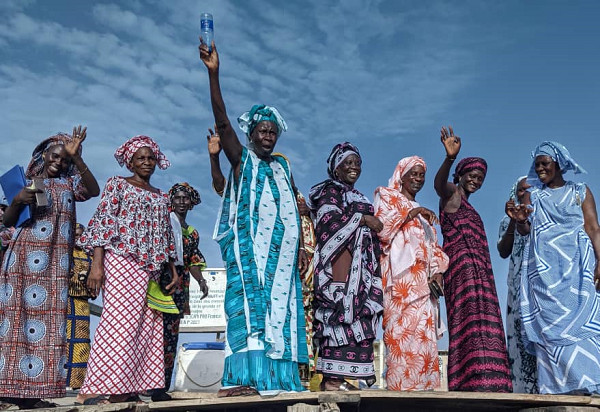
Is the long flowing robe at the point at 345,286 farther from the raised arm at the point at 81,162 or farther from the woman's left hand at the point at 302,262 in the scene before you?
the raised arm at the point at 81,162

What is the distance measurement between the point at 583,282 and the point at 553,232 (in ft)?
1.76

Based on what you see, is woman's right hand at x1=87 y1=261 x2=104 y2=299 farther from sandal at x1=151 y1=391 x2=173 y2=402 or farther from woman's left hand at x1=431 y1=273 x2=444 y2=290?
woman's left hand at x1=431 y1=273 x2=444 y2=290

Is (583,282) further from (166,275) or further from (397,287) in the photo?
(166,275)

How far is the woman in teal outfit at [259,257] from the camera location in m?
4.47

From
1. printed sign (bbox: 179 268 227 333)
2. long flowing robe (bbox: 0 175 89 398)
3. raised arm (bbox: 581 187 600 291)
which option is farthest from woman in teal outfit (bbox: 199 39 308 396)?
printed sign (bbox: 179 268 227 333)

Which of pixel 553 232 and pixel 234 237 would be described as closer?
pixel 234 237

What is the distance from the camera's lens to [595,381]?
511 cm

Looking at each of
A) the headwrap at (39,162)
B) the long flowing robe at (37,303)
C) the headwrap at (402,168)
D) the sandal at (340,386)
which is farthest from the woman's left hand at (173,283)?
the headwrap at (402,168)

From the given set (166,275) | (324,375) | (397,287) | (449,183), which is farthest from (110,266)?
(449,183)

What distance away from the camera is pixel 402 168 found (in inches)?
247

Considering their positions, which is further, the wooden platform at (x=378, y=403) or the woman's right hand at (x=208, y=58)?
the woman's right hand at (x=208, y=58)

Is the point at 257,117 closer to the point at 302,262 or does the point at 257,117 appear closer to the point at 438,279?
the point at 302,262

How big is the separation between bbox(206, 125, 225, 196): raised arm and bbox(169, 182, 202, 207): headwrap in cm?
115

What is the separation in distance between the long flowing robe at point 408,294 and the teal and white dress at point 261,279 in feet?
3.63
